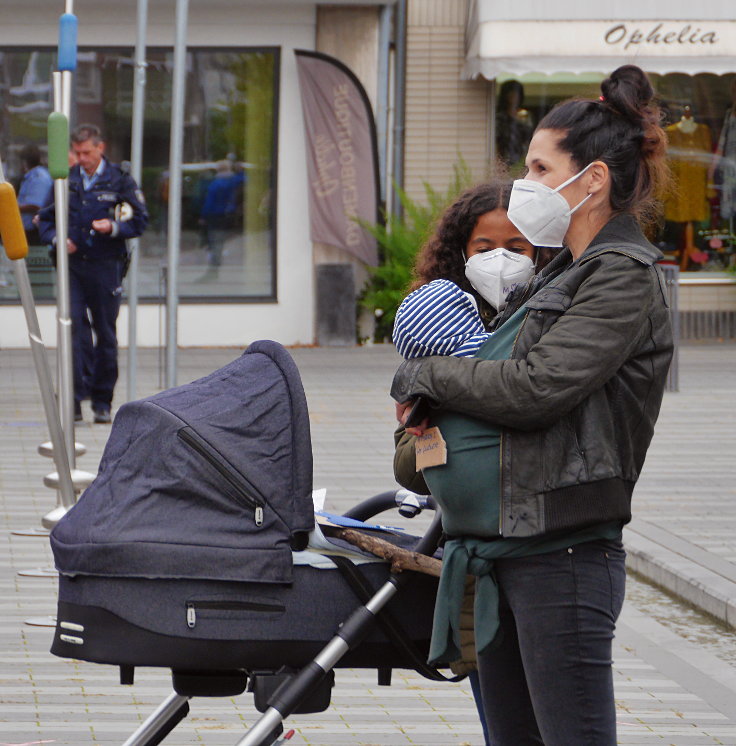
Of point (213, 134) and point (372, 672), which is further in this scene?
point (213, 134)

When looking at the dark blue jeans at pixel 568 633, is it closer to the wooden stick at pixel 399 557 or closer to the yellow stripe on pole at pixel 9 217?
the wooden stick at pixel 399 557

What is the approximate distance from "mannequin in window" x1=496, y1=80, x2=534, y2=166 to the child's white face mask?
15221 mm

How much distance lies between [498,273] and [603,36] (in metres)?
14.5

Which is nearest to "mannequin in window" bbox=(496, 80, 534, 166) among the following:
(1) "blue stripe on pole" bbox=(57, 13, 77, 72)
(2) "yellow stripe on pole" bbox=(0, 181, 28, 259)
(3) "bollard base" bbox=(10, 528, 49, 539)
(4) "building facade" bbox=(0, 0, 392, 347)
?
(4) "building facade" bbox=(0, 0, 392, 347)

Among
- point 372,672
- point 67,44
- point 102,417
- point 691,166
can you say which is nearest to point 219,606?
point 372,672

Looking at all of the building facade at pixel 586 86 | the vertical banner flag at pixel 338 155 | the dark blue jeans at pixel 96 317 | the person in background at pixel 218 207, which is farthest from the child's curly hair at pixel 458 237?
the person in background at pixel 218 207

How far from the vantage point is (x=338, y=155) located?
17.6m

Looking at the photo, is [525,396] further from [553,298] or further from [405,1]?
[405,1]

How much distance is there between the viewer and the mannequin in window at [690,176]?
18875mm

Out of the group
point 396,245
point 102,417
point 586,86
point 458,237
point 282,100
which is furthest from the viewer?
point 586,86

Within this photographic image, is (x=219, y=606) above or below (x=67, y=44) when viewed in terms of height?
below

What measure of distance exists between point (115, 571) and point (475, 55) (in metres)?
15.0

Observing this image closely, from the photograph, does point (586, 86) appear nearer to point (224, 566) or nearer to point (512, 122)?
point (512, 122)

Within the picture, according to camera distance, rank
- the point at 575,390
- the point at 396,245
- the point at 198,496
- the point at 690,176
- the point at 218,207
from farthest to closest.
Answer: the point at 690,176
the point at 218,207
the point at 396,245
the point at 198,496
the point at 575,390
